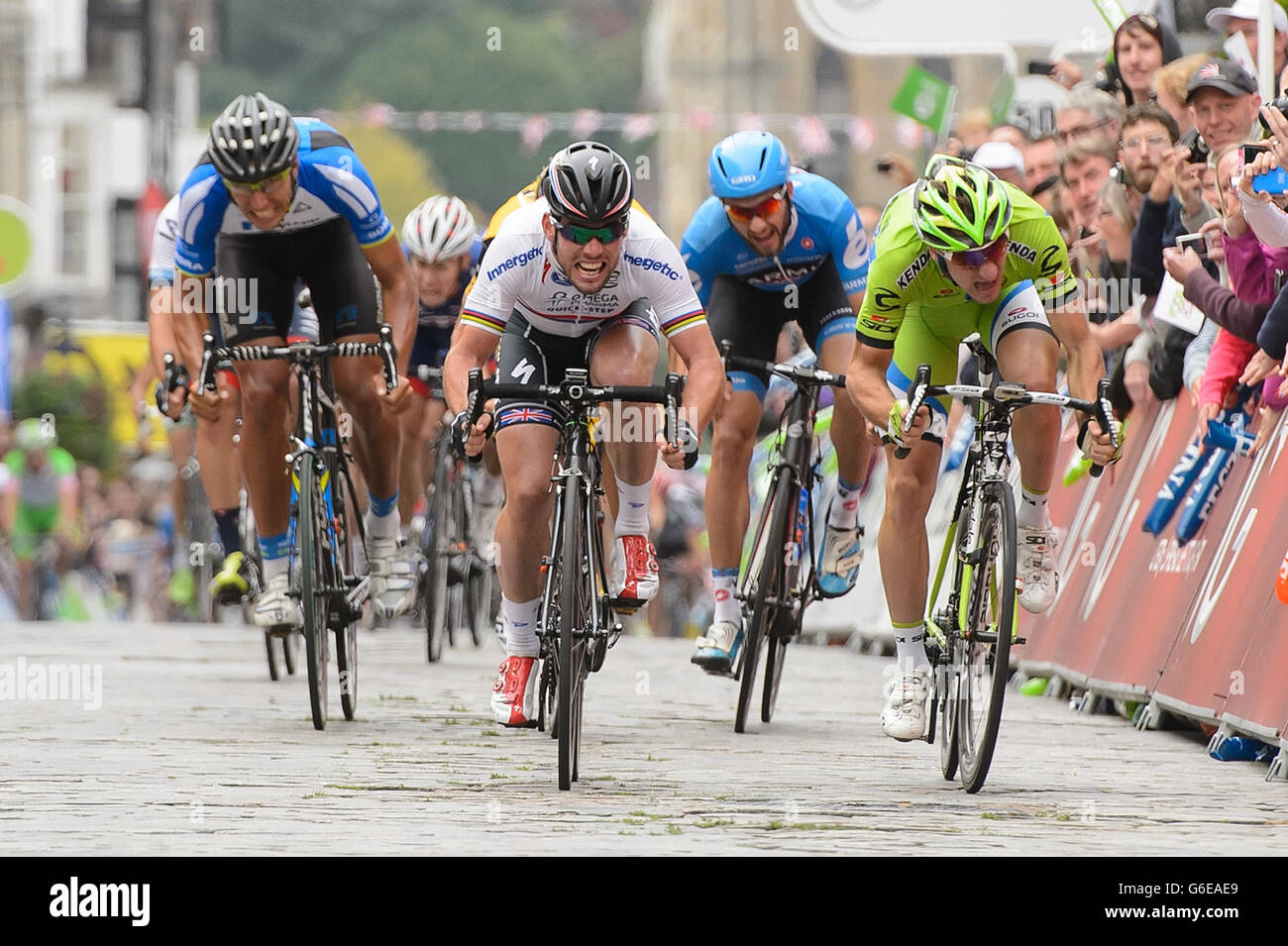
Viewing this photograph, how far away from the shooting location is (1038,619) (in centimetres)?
1273

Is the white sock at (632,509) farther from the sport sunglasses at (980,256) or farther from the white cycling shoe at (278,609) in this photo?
the sport sunglasses at (980,256)

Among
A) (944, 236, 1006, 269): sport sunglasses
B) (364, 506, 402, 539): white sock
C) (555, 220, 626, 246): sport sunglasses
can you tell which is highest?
(555, 220, 626, 246): sport sunglasses

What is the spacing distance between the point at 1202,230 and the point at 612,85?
114 meters

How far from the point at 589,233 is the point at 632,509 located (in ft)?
4.25

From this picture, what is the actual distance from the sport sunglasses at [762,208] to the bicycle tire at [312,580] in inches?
78.5

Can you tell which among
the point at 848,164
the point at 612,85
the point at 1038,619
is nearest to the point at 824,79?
the point at 848,164

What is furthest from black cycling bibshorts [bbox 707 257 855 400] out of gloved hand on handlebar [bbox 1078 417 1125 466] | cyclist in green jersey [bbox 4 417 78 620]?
cyclist in green jersey [bbox 4 417 78 620]

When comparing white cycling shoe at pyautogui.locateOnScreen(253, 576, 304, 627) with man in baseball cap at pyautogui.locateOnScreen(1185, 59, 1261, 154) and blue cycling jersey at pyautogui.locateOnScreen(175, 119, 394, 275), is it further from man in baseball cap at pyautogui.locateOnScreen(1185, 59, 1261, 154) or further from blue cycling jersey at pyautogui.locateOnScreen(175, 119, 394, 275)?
man in baseball cap at pyautogui.locateOnScreen(1185, 59, 1261, 154)

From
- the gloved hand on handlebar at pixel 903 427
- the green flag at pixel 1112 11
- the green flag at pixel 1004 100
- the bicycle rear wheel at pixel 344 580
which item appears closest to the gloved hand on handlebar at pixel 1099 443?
the gloved hand on handlebar at pixel 903 427

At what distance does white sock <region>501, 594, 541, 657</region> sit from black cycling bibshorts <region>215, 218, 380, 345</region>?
178cm

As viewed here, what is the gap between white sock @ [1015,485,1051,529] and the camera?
8477 mm

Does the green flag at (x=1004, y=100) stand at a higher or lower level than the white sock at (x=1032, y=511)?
higher

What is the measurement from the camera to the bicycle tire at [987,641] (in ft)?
24.7

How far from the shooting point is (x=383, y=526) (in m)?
10.8
